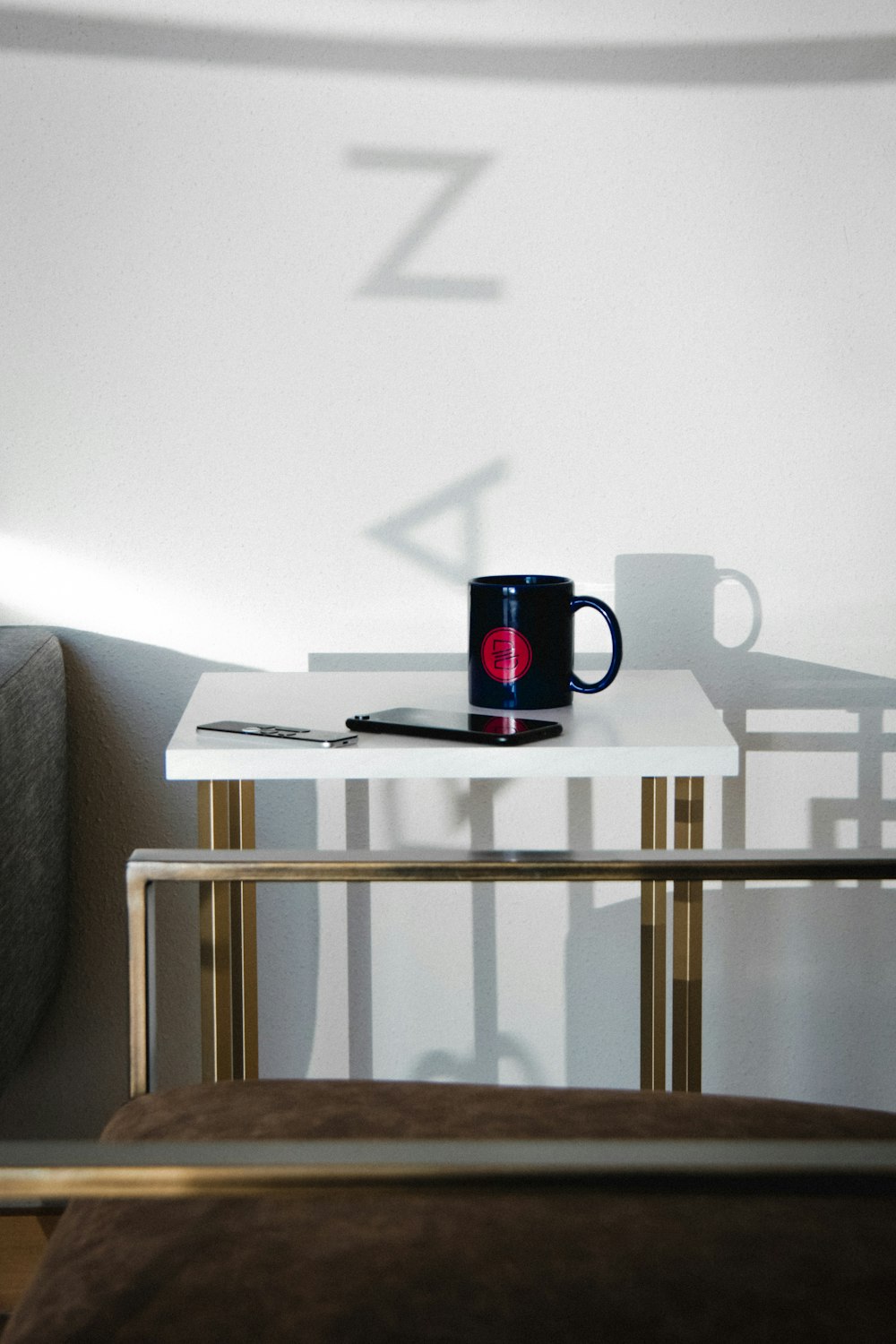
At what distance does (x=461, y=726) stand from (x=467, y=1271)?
21.6 inches

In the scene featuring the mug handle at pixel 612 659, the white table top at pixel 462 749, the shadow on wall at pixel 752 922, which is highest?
the mug handle at pixel 612 659

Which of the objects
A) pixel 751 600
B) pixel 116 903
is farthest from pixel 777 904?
pixel 116 903

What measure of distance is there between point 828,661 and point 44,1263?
3.90ft

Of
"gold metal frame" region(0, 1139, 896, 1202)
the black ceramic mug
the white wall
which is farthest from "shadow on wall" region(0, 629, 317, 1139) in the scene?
"gold metal frame" region(0, 1139, 896, 1202)

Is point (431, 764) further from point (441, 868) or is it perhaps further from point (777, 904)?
point (777, 904)

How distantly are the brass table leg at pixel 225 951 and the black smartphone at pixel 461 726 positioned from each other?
16 centimetres

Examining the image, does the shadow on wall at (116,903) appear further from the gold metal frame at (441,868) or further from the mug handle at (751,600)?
the gold metal frame at (441,868)

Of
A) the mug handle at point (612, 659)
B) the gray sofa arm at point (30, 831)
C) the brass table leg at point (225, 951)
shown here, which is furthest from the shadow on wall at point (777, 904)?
the gray sofa arm at point (30, 831)

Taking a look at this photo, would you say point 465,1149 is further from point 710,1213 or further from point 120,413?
point 120,413

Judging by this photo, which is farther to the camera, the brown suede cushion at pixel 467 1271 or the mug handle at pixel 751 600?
the mug handle at pixel 751 600

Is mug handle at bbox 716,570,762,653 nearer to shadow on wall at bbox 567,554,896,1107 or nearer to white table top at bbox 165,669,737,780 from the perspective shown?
shadow on wall at bbox 567,554,896,1107

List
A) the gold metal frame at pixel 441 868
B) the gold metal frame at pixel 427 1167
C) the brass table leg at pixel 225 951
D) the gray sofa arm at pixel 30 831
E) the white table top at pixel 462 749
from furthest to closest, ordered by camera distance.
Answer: the gray sofa arm at pixel 30 831 → the brass table leg at pixel 225 951 → the white table top at pixel 462 749 → the gold metal frame at pixel 441 868 → the gold metal frame at pixel 427 1167

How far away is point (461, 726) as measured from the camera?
1.17m

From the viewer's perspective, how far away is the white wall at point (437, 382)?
156cm
